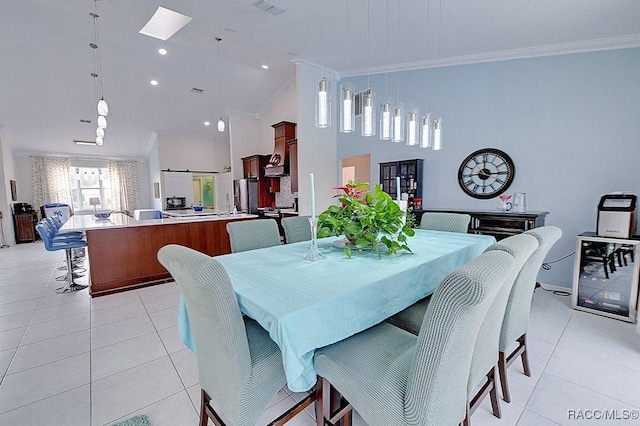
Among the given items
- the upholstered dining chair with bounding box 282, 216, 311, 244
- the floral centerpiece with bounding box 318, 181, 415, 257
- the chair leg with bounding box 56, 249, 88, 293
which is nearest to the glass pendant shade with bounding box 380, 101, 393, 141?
the floral centerpiece with bounding box 318, 181, 415, 257

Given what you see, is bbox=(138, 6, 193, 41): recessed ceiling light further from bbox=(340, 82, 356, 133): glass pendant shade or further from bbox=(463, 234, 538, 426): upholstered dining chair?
bbox=(463, 234, 538, 426): upholstered dining chair

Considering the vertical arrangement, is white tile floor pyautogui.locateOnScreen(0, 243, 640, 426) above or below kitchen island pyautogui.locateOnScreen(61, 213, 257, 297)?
below

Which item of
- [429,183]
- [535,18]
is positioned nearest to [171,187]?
[429,183]

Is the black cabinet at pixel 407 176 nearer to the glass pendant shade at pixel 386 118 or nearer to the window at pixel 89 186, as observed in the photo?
the glass pendant shade at pixel 386 118

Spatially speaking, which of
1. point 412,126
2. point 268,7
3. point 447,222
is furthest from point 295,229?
point 268,7

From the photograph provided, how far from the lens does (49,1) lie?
3566 millimetres

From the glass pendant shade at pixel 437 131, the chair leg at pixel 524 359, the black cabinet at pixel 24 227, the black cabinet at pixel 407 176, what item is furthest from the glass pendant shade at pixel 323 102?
the black cabinet at pixel 24 227

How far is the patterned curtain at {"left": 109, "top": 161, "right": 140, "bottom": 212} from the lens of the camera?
9.67 metres

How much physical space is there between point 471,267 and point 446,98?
3.97 metres

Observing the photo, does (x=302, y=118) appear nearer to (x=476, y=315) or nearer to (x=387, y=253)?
(x=387, y=253)

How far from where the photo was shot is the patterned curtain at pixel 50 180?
27.5 ft

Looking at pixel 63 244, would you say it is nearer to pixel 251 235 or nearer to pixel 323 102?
pixel 251 235

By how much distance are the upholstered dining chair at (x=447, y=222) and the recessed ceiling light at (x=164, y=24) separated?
411cm

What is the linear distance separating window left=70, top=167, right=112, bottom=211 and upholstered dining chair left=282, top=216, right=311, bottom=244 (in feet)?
32.9
